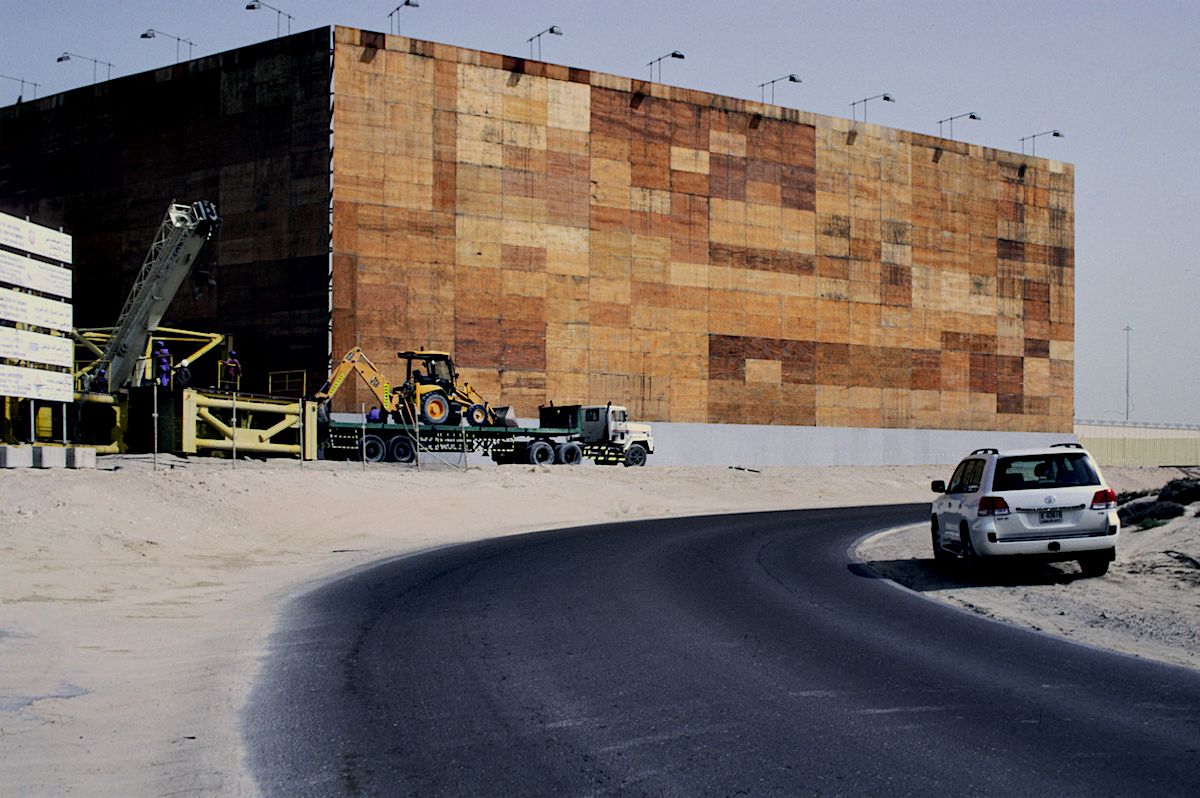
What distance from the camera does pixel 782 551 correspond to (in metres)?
18.3

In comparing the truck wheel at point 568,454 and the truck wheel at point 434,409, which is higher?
the truck wheel at point 434,409

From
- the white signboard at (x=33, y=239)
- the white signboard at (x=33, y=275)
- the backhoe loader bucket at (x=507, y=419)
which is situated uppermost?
the white signboard at (x=33, y=239)

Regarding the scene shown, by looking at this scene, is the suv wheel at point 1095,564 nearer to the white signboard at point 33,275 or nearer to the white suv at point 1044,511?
the white suv at point 1044,511

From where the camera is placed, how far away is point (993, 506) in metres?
13.4

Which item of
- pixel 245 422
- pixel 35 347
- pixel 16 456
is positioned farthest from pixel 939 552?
pixel 245 422

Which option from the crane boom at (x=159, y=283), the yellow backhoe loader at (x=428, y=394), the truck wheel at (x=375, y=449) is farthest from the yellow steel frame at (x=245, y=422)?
the yellow backhoe loader at (x=428, y=394)

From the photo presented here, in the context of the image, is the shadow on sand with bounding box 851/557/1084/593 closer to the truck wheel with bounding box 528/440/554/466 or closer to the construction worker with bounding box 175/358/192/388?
the truck wheel with bounding box 528/440/554/466

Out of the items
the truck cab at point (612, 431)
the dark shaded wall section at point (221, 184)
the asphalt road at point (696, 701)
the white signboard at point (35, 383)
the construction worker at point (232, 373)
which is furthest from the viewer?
the dark shaded wall section at point (221, 184)

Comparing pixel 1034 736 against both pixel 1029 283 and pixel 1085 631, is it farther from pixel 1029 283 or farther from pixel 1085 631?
pixel 1029 283

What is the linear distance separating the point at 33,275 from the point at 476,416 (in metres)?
22.3

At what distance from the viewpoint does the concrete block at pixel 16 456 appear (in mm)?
21641

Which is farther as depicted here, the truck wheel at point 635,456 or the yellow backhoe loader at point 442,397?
the truck wheel at point 635,456

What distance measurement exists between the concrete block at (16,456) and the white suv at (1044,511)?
60.9 feet

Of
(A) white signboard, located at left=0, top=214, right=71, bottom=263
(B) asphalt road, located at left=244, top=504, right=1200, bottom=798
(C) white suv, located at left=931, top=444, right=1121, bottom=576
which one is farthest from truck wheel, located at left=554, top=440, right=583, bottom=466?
(B) asphalt road, located at left=244, top=504, right=1200, bottom=798
